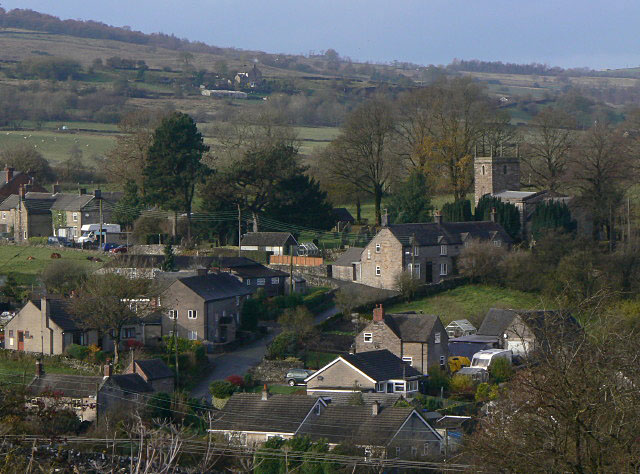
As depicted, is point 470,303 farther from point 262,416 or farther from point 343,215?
point 343,215

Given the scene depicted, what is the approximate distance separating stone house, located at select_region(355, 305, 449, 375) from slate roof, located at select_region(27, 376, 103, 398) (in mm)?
10283

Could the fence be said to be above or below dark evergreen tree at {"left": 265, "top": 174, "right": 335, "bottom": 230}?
below

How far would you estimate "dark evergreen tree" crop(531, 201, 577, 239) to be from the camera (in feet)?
186

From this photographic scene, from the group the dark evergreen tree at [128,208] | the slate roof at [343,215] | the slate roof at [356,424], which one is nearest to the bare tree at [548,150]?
the slate roof at [343,215]

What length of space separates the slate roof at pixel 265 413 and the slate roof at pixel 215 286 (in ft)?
40.9

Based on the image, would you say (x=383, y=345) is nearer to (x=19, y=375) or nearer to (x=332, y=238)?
(x=19, y=375)

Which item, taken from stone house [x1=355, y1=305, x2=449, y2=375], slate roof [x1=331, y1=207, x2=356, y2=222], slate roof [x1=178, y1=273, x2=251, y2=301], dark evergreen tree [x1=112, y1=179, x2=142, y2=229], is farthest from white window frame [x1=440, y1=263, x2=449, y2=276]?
dark evergreen tree [x1=112, y1=179, x2=142, y2=229]

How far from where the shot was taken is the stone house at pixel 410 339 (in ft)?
133

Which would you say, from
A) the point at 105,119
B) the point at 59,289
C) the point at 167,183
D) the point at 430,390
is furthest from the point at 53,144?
the point at 430,390

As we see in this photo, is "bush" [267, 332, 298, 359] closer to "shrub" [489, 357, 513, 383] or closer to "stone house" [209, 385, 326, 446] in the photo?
"shrub" [489, 357, 513, 383]

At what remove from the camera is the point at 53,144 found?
343 ft

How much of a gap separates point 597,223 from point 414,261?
12.1 meters

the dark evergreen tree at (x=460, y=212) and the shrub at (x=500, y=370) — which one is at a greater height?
the dark evergreen tree at (x=460, y=212)

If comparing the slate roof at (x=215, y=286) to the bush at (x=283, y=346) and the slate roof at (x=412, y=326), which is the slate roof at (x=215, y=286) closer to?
the bush at (x=283, y=346)
